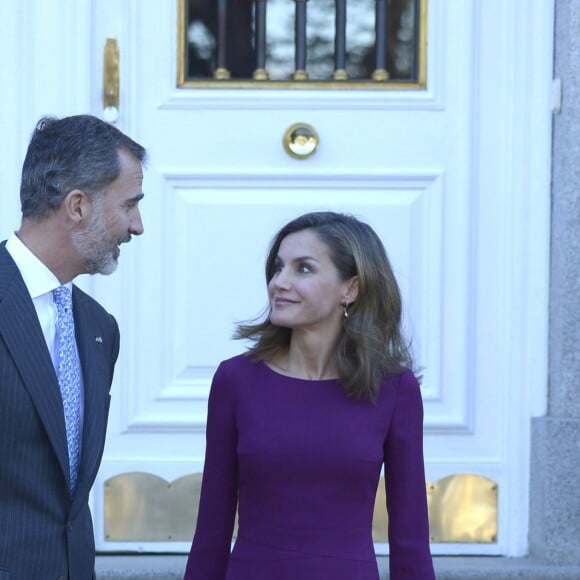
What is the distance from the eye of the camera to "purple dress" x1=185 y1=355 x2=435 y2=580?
289 centimetres

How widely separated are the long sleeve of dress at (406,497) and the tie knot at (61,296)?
2.63 feet

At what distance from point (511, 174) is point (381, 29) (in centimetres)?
66

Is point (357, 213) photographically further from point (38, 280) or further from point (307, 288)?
point (38, 280)

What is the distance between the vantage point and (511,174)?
14.1 ft

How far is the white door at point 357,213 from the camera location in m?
4.28

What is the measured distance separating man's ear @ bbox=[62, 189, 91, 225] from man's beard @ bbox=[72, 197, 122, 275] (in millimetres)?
20

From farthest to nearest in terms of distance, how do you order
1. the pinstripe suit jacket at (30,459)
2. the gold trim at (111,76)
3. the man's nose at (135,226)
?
the gold trim at (111,76) → the man's nose at (135,226) → the pinstripe suit jacket at (30,459)

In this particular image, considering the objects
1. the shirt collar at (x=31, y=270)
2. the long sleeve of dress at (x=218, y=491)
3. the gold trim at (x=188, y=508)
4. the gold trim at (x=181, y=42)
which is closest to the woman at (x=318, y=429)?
the long sleeve of dress at (x=218, y=491)

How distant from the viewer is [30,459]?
2510mm

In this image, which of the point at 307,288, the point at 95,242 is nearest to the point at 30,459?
the point at 95,242

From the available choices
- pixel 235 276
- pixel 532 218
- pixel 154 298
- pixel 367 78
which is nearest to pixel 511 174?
pixel 532 218

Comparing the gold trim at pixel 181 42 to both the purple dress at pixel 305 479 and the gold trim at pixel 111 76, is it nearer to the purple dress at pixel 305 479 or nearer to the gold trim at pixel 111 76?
the gold trim at pixel 111 76

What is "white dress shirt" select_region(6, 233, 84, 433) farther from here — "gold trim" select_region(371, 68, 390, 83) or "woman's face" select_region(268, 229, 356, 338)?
"gold trim" select_region(371, 68, 390, 83)

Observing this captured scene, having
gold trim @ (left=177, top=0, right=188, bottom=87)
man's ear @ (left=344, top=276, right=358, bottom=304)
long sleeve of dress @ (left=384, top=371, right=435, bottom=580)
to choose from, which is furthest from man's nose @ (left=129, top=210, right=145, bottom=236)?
gold trim @ (left=177, top=0, right=188, bottom=87)
